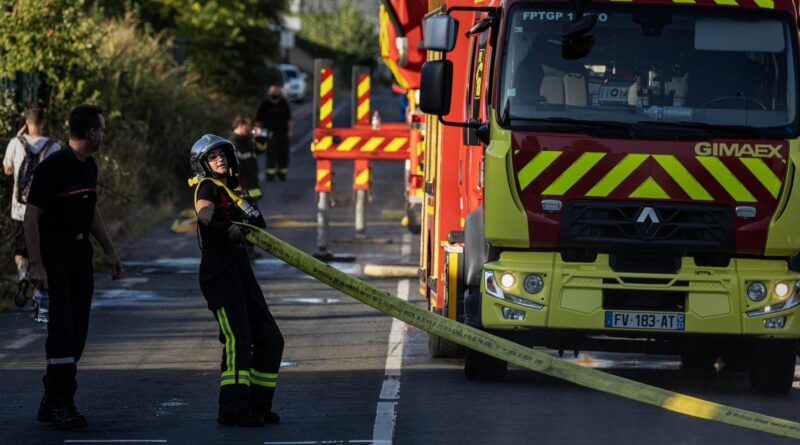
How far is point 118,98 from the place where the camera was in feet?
82.6

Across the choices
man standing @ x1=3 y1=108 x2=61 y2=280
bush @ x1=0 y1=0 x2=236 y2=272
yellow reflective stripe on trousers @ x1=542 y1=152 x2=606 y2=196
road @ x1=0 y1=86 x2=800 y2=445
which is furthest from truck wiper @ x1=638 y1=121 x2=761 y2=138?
bush @ x1=0 y1=0 x2=236 y2=272

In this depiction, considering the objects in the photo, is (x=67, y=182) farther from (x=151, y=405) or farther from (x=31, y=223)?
(x=151, y=405)

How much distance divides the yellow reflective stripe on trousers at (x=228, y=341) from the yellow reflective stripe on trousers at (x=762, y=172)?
11.2ft

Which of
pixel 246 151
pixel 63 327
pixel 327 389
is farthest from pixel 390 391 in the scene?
pixel 246 151

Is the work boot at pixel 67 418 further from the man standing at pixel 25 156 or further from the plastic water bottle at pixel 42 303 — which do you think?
the man standing at pixel 25 156

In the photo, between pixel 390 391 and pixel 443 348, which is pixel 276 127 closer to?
pixel 443 348

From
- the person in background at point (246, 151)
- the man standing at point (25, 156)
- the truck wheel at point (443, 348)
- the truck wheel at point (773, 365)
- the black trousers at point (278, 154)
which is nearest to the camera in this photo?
the truck wheel at point (773, 365)

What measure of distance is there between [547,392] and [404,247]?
10.5 m

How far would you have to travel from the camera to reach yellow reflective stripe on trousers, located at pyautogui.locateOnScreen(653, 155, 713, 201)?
10.3 meters

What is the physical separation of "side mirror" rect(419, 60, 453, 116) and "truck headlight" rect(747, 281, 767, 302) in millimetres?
2235

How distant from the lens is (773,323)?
10.3m

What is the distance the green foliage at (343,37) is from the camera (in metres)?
85.8

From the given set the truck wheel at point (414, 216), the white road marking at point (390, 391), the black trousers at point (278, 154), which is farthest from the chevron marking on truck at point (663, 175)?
the black trousers at point (278, 154)

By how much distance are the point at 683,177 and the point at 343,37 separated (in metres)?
79.1
